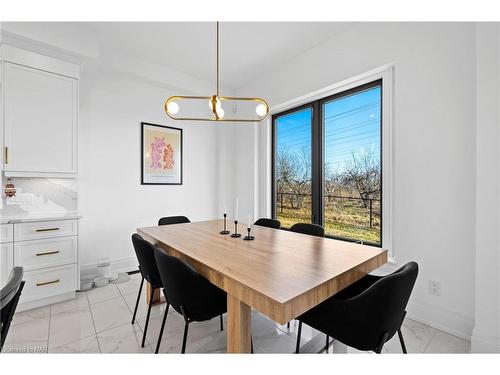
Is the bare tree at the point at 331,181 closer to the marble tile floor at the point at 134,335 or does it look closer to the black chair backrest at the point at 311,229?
the black chair backrest at the point at 311,229

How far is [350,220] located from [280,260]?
66.7 inches

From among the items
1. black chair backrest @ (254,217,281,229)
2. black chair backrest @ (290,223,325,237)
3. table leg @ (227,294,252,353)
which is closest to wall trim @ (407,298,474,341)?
black chair backrest @ (290,223,325,237)

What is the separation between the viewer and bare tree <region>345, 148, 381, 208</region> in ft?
8.37

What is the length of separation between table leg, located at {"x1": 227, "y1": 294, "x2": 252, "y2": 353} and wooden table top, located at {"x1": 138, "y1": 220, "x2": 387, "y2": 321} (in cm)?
15

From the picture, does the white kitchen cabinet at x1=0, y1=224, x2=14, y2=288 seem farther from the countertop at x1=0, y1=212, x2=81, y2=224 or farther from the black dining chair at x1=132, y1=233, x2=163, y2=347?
the black dining chair at x1=132, y1=233, x2=163, y2=347

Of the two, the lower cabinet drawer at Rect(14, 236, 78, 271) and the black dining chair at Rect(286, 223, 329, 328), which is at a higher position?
the black dining chair at Rect(286, 223, 329, 328)

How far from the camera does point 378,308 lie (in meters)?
1.09

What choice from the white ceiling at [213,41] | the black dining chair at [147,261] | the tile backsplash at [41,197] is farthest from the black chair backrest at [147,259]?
the white ceiling at [213,41]

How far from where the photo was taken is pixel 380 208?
8.20ft

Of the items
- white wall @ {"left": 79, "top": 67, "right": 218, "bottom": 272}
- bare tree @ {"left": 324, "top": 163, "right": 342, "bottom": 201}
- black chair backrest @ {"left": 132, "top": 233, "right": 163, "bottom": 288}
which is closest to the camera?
black chair backrest @ {"left": 132, "top": 233, "right": 163, "bottom": 288}

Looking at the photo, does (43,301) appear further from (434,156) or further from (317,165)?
(434,156)
